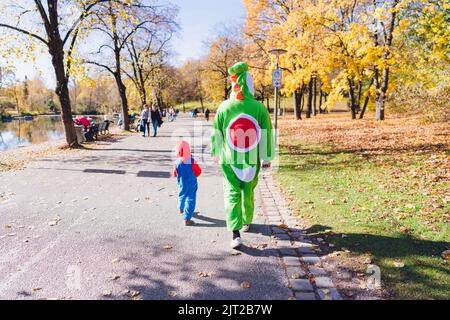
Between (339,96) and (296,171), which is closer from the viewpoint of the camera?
(296,171)

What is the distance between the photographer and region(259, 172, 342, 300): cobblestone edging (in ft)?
10.4

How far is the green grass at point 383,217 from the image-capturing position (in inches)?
131

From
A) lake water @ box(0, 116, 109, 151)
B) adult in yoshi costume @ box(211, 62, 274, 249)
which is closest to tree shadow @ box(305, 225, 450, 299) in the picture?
adult in yoshi costume @ box(211, 62, 274, 249)

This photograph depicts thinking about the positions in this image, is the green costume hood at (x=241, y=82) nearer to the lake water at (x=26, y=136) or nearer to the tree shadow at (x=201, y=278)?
the tree shadow at (x=201, y=278)

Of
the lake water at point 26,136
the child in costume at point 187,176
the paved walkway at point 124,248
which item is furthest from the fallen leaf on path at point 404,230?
the lake water at point 26,136

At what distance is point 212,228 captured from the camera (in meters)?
4.91

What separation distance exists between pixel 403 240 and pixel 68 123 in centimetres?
1398

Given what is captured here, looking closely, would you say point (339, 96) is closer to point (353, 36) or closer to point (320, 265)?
point (353, 36)

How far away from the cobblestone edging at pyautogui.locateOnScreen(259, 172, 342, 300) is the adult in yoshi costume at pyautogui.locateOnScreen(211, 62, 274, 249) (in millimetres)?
690

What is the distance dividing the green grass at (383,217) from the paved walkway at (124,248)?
108cm

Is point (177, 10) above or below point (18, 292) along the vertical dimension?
above

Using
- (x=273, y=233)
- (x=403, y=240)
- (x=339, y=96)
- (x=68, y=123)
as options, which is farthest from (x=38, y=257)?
(x=339, y=96)

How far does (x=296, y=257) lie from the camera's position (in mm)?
3910

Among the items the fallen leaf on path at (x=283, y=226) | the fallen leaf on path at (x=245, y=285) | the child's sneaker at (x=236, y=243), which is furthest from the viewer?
the fallen leaf on path at (x=283, y=226)
